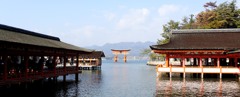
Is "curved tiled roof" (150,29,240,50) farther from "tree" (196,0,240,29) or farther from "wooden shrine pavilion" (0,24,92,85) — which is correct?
A: "tree" (196,0,240,29)

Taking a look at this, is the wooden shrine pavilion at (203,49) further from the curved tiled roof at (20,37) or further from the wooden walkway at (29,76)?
the curved tiled roof at (20,37)

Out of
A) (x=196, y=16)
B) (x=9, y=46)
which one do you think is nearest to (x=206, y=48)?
(x=9, y=46)

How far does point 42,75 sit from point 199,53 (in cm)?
2269

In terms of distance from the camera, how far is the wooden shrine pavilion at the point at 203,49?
41250 millimetres

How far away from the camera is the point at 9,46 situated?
23.0 metres

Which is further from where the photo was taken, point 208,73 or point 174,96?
point 208,73

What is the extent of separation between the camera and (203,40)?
44.9m

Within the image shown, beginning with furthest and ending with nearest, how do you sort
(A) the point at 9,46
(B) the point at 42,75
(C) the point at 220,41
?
(C) the point at 220,41
(B) the point at 42,75
(A) the point at 9,46

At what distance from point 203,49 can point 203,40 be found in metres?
4.11

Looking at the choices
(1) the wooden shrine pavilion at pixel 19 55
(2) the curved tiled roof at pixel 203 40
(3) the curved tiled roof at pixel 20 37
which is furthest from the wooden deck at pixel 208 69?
(3) the curved tiled roof at pixel 20 37

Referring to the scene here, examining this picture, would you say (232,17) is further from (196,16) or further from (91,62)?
(91,62)

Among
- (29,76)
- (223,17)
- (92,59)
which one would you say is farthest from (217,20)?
(29,76)

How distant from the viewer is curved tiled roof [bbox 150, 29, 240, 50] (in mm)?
42188

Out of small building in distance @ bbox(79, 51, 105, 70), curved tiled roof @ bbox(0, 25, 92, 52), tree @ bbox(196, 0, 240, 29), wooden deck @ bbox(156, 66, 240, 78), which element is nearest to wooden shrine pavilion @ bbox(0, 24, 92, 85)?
curved tiled roof @ bbox(0, 25, 92, 52)
